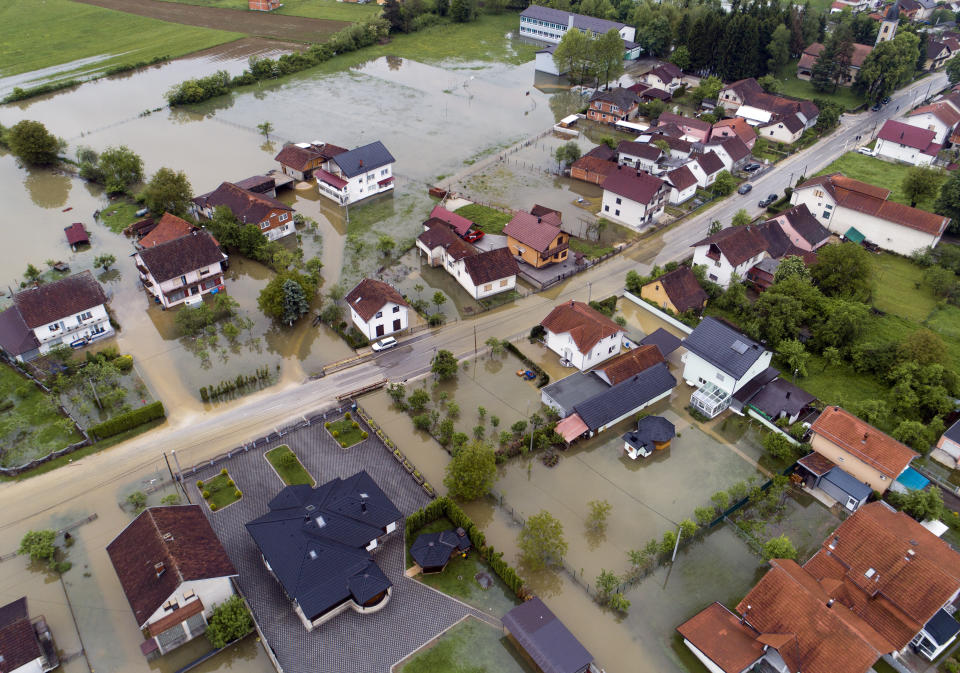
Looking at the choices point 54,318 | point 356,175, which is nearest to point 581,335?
point 356,175

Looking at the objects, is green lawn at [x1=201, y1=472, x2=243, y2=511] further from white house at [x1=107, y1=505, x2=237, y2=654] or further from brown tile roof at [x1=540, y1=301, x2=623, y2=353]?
brown tile roof at [x1=540, y1=301, x2=623, y2=353]

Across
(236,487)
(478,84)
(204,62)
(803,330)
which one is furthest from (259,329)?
(204,62)

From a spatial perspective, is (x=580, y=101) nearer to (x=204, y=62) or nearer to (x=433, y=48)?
(x=433, y=48)

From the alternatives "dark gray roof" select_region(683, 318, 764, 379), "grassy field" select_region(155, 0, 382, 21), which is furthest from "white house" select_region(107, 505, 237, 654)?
"grassy field" select_region(155, 0, 382, 21)

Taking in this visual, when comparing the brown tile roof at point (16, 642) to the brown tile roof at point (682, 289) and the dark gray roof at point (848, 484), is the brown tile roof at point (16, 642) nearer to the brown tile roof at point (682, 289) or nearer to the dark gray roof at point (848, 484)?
the dark gray roof at point (848, 484)

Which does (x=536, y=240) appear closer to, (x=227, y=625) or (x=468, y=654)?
(x=468, y=654)

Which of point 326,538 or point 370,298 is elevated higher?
point 370,298

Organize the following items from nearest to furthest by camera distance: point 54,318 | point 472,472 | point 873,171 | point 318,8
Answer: point 472,472 → point 54,318 → point 873,171 → point 318,8
